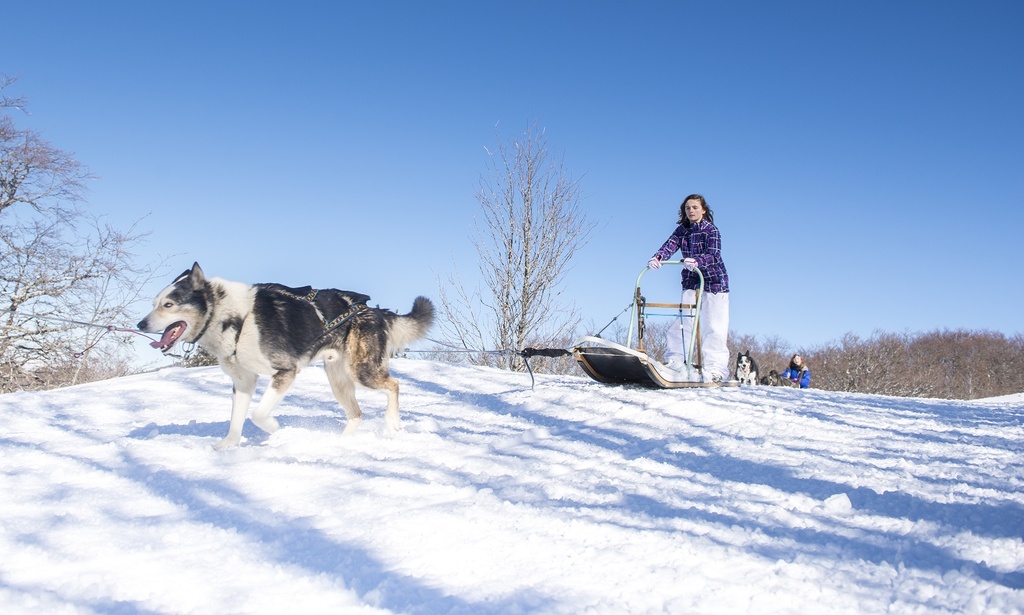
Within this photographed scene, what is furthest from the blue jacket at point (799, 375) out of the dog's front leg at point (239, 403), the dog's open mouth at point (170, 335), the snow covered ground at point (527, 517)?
the dog's open mouth at point (170, 335)

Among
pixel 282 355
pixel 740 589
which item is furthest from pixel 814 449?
pixel 282 355

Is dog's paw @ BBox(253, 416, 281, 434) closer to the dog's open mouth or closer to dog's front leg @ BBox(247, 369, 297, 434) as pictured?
dog's front leg @ BBox(247, 369, 297, 434)

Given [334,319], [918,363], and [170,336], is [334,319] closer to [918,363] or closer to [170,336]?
[170,336]

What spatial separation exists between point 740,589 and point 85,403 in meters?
7.08

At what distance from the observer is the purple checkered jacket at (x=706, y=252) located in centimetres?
688

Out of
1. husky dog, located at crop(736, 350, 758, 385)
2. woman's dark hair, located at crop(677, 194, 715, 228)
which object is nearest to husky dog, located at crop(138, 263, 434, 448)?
woman's dark hair, located at crop(677, 194, 715, 228)

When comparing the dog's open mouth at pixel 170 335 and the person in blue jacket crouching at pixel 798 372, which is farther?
the person in blue jacket crouching at pixel 798 372

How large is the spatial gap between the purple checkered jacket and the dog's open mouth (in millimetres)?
4542

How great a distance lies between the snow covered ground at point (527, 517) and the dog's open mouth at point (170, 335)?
664 millimetres

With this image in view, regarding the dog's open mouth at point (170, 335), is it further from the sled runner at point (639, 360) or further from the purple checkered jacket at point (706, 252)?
the purple checkered jacket at point (706, 252)

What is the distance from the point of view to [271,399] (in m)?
4.69

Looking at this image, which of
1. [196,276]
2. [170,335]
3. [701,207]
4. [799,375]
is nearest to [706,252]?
[701,207]

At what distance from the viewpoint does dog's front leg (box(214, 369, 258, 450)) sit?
456 cm

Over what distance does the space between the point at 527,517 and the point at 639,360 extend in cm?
344
